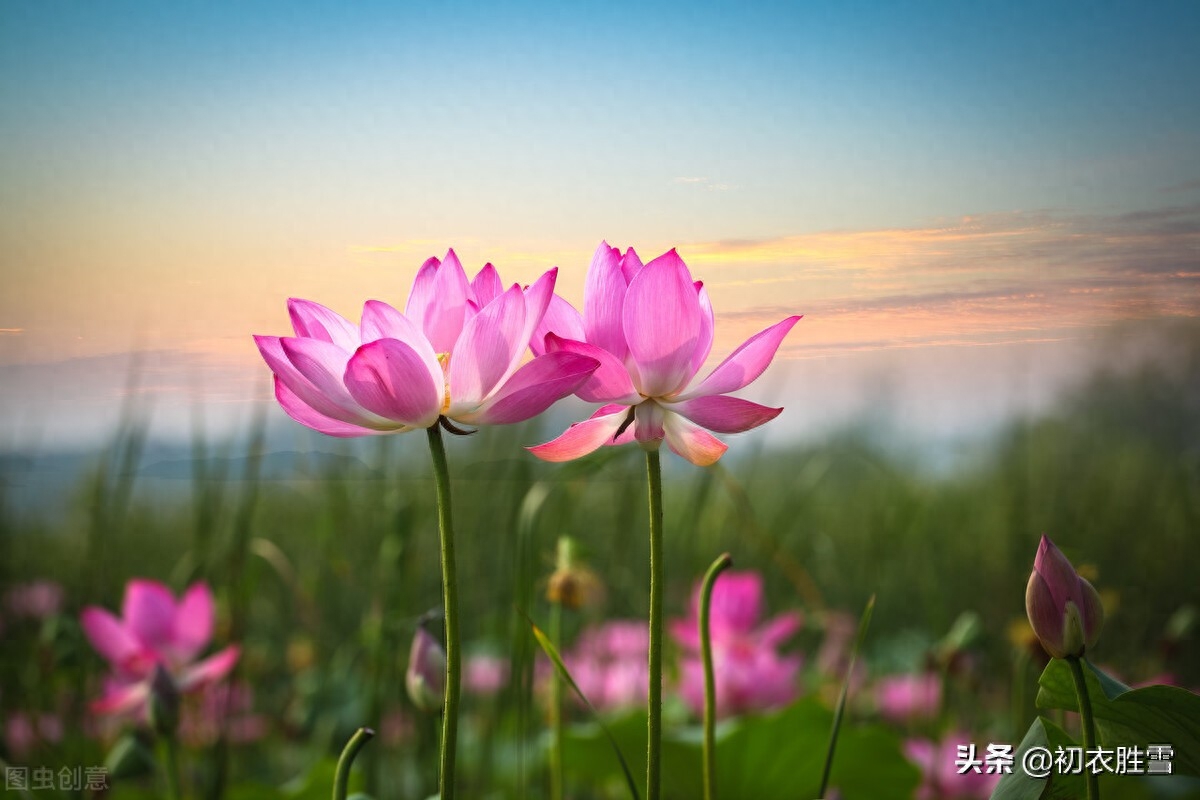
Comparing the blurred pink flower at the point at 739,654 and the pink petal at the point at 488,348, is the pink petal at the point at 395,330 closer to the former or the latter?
the pink petal at the point at 488,348

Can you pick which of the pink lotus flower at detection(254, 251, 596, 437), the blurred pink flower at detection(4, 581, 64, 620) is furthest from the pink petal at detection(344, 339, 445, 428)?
the blurred pink flower at detection(4, 581, 64, 620)

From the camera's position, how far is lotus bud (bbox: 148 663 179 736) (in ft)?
2.42

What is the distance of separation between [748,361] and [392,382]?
0.19 metres

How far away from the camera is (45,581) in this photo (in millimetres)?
1964

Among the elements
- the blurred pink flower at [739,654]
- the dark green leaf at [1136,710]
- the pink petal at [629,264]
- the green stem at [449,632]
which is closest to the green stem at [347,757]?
the green stem at [449,632]

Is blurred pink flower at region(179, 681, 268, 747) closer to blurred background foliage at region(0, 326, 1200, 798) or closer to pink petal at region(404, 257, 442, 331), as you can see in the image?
blurred background foliage at region(0, 326, 1200, 798)

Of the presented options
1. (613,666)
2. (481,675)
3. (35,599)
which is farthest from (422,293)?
(35,599)

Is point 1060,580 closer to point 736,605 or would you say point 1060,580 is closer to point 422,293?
point 422,293

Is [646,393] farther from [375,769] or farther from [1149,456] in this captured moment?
[1149,456]

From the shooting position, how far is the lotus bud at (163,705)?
739 millimetres

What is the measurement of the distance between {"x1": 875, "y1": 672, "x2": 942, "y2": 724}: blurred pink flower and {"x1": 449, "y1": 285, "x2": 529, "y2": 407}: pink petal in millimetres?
1193

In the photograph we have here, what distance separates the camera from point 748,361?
55cm

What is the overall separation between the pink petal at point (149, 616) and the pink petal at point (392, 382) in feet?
1.91

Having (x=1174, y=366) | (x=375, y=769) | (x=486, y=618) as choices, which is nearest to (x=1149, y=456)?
(x=1174, y=366)
